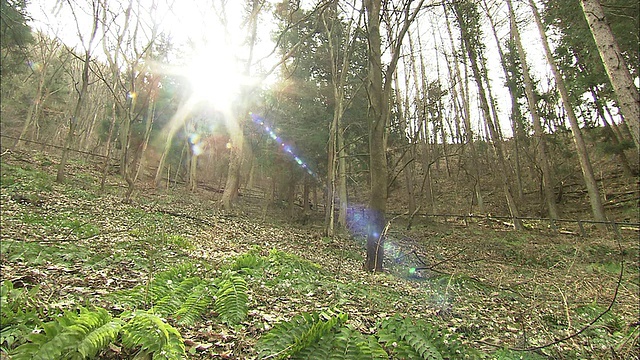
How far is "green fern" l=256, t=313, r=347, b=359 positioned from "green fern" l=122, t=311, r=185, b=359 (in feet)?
1.95

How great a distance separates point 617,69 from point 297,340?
705 cm

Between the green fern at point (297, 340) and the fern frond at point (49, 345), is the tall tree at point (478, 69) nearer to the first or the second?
the green fern at point (297, 340)

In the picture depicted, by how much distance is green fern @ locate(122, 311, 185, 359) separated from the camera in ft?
6.14

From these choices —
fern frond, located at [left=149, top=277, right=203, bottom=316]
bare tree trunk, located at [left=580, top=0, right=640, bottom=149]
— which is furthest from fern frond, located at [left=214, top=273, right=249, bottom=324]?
bare tree trunk, located at [left=580, top=0, right=640, bottom=149]

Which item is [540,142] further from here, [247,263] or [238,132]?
[247,263]

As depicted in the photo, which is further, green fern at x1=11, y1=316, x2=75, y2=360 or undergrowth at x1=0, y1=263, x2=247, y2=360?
undergrowth at x1=0, y1=263, x2=247, y2=360

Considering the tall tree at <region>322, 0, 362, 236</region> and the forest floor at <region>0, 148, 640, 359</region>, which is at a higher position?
the tall tree at <region>322, 0, 362, 236</region>

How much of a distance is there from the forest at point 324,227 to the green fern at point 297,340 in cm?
1

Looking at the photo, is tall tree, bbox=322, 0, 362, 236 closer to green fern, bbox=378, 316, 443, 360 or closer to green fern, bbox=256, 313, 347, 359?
green fern, bbox=378, 316, 443, 360

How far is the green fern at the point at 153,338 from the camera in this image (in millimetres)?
1871

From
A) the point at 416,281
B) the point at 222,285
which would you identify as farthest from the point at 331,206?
the point at 222,285

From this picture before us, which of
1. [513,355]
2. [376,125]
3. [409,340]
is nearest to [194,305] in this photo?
[409,340]

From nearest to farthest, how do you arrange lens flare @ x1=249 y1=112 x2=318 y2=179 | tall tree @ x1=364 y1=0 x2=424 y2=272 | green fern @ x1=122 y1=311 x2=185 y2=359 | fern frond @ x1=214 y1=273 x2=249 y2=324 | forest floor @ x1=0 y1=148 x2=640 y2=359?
green fern @ x1=122 y1=311 x2=185 y2=359
forest floor @ x1=0 y1=148 x2=640 y2=359
fern frond @ x1=214 y1=273 x2=249 y2=324
tall tree @ x1=364 y1=0 x2=424 y2=272
lens flare @ x1=249 y1=112 x2=318 y2=179

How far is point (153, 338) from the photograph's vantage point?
1897 mm
